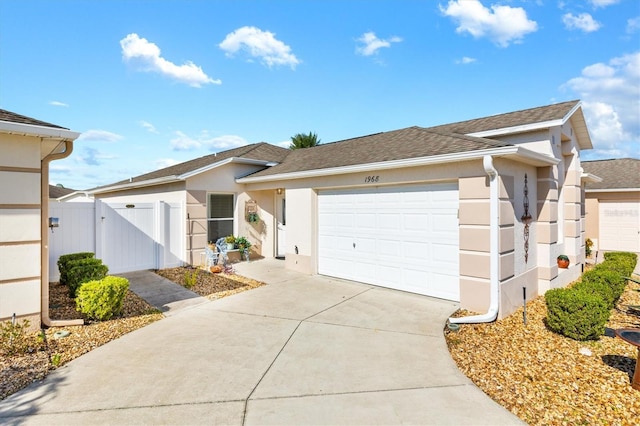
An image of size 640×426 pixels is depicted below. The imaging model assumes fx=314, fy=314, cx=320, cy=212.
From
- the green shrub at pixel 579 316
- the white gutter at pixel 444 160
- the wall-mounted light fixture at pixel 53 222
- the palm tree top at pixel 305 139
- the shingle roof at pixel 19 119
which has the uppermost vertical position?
the palm tree top at pixel 305 139

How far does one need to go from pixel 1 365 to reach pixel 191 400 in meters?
2.76

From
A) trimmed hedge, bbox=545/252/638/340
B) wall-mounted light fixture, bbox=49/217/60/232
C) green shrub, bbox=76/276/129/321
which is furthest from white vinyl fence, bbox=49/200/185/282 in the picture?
trimmed hedge, bbox=545/252/638/340

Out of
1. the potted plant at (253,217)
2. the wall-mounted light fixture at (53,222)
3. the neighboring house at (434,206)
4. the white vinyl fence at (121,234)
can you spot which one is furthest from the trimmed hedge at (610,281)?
the wall-mounted light fixture at (53,222)

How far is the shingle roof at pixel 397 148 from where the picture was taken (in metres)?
6.50

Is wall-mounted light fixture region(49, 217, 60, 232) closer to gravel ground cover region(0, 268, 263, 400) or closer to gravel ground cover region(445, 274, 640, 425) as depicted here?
gravel ground cover region(0, 268, 263, 400)

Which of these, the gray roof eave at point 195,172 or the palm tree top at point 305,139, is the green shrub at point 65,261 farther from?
the palm tree top at point 305,139

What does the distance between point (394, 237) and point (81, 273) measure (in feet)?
22.7

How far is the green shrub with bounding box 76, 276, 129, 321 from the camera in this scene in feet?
17.6

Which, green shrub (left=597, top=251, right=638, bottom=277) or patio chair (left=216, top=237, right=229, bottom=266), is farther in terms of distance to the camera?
patio chair (left=216, top=237, right=229, bottom=266)

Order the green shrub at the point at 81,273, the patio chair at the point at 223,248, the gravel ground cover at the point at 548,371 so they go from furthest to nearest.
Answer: the patio chair at the point at 223,248 → the green shrub at the point at 81,273 → the gravel ground cover at the point at 548,371

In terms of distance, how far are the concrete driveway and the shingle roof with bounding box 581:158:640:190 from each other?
52.4 feet

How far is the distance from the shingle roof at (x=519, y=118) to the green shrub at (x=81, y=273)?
1015cm

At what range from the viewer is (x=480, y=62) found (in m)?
11.7

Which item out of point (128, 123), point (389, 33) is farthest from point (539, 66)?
point (128, 123)
